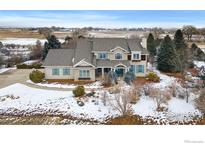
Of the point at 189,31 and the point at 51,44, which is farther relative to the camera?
the point at 51,44

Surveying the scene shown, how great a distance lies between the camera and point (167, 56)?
154 inches

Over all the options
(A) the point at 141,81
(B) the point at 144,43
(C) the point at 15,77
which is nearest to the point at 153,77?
(A) the point at 141,81

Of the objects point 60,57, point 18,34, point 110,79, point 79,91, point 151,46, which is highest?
point 18,34

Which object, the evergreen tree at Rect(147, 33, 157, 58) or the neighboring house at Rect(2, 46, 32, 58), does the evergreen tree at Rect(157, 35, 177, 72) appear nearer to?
the evergreen tree at Rect(147, 33, 157, 58)

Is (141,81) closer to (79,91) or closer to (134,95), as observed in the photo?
(134,95)

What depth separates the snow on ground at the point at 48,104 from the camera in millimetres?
3902

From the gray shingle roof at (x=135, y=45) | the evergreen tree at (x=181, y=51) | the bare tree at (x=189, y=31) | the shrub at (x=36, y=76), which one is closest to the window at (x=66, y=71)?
the shrub at (x=36, y=76)

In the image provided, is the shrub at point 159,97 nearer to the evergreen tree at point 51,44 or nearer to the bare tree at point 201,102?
the bare tree at point 201,102

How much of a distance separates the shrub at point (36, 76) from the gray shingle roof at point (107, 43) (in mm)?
629

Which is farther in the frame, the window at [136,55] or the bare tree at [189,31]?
the window at [136,55]

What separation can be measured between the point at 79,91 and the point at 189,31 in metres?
1.31

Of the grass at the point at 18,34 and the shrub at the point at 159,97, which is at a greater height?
the grass at the point at 18,34
